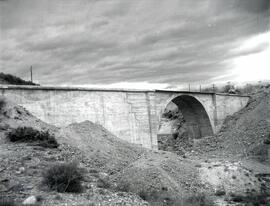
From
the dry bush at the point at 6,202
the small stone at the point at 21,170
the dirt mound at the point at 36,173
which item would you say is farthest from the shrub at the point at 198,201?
the dry bush at the point at 6,202

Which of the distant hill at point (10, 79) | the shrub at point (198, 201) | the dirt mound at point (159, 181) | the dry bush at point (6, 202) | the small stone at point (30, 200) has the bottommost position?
the shrub at point (198, 201)

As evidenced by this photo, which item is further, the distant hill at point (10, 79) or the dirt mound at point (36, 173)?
the distant hill at point (10, 79)

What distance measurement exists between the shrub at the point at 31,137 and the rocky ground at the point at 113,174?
0.33m

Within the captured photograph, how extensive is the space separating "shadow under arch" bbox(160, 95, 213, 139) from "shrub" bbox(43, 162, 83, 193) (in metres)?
24.2

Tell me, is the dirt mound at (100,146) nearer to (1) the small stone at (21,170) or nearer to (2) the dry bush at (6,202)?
(1) the small stone at (21,170)

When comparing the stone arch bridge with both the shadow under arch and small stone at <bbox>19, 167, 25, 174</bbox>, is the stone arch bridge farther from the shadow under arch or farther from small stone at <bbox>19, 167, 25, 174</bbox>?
small stone at <bbox>19, 167, 25, 174</bbox>

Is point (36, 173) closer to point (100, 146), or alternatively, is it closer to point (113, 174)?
point (113, 174)

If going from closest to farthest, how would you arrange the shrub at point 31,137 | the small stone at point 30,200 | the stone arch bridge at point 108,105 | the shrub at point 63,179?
the small stone at point 30,200 < the shrub at point 63,179 < the shrub at point 31,137 < the stone arch bridge at point 108,105

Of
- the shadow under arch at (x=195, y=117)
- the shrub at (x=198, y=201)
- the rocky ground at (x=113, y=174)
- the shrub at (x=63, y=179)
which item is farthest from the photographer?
the shadow under arch at (x=195, y=117)

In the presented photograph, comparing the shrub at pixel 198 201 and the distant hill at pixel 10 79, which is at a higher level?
the distant hill at pixel 10 79

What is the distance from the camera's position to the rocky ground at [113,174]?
9.29 meters

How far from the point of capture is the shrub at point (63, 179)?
9.10 m

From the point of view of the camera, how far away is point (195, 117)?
118ft

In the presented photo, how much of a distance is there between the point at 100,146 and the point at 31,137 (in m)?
4.64
